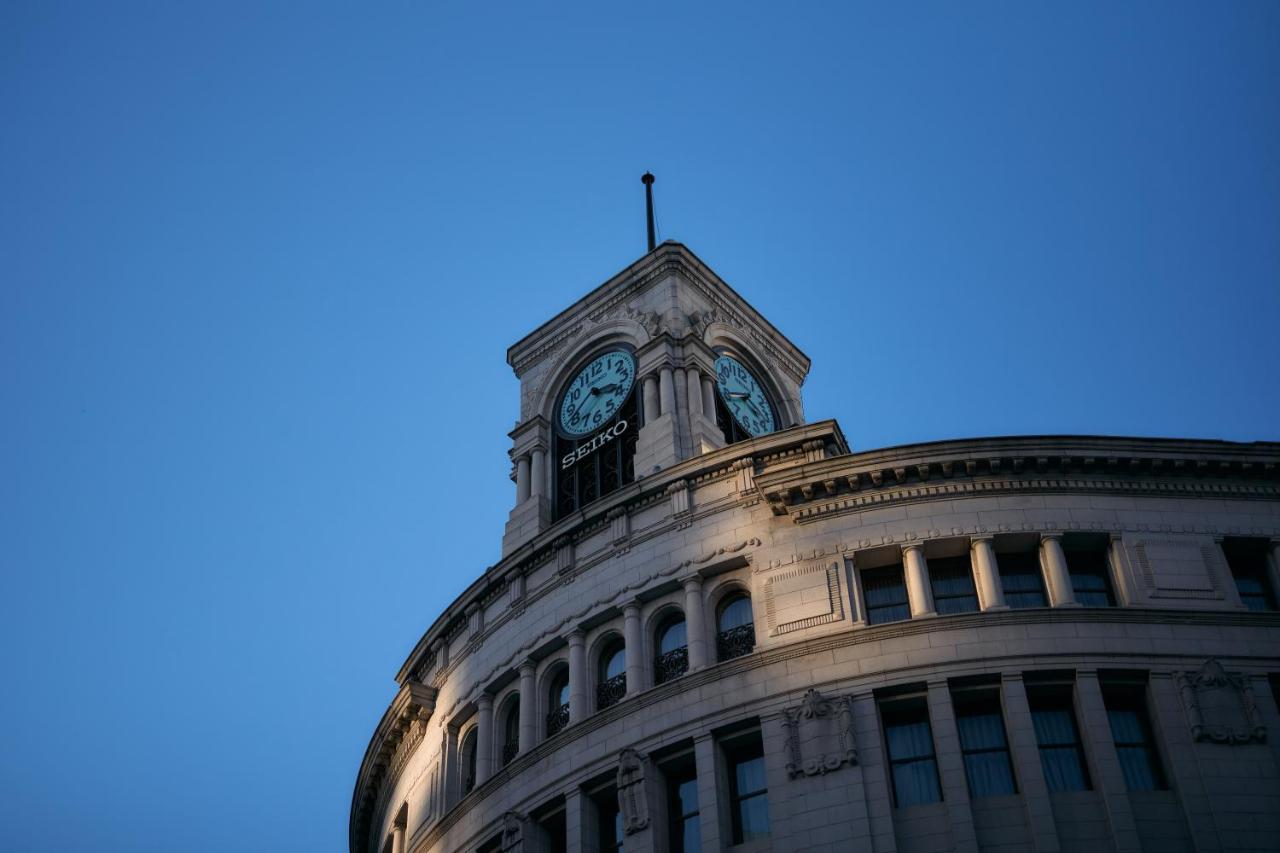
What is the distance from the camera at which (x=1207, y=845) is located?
30.3 m

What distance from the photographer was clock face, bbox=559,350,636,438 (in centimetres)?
5225

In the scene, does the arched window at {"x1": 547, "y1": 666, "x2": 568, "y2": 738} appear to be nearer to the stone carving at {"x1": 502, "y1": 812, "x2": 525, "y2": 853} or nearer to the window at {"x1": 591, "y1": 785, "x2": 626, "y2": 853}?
the stone carving at {"x1": 502, "y1": 812, "x2": 525, "y2": 853}

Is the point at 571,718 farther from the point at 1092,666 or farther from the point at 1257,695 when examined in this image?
the point at 1257,695

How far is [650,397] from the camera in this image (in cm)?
5038

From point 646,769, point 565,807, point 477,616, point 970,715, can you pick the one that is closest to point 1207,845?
point 970,715

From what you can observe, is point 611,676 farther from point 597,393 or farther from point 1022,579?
point 597,393

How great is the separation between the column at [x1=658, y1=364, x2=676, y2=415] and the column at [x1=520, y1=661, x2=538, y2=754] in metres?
12.3

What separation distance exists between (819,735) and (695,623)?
485 cm

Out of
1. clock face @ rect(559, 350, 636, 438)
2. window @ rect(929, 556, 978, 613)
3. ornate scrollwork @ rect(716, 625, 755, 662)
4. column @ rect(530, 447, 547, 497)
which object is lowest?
ornate scrollwork @ rect(716, 625, 755, 662)

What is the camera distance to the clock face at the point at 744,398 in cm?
5319

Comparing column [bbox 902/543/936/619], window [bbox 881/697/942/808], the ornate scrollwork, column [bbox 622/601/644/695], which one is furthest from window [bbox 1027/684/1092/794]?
column [bbox 622/601/644/695]

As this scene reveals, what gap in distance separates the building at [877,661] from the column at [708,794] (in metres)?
0.06

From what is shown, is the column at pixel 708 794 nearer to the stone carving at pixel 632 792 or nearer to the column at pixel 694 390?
the stone carving at pixel 632 792

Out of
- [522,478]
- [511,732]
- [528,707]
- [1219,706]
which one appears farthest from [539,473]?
[1219,706]
